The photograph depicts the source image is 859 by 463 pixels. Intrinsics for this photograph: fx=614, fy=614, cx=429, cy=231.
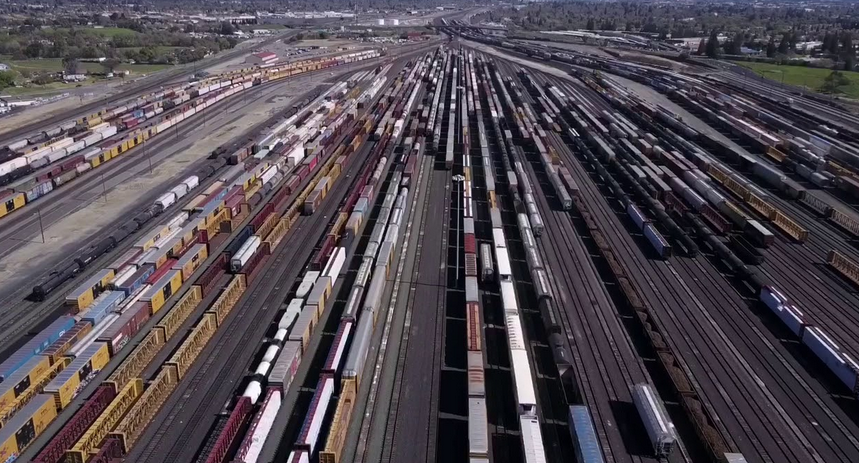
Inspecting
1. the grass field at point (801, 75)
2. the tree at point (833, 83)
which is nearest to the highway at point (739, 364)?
the tree at point (833, 83)

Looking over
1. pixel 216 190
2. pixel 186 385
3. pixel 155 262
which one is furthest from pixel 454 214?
pixel 186 385

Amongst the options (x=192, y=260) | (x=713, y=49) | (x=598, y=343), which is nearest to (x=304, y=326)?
(x=192, y=260)

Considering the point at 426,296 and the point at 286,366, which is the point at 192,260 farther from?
the point at 426,296

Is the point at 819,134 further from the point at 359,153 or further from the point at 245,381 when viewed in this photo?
the point at 245,381

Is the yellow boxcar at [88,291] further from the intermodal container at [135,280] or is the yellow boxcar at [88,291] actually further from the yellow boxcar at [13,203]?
the yellow boxcar at [13,203]

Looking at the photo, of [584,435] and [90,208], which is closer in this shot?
[584,435]

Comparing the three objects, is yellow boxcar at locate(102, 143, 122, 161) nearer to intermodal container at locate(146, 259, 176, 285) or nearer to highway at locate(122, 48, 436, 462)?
highway at locate(122, 48, 436, 462)

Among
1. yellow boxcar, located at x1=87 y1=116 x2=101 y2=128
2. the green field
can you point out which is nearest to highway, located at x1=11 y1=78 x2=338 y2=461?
yellow boxcar, located at x1=87 y1=116 x2=101 y2=128
